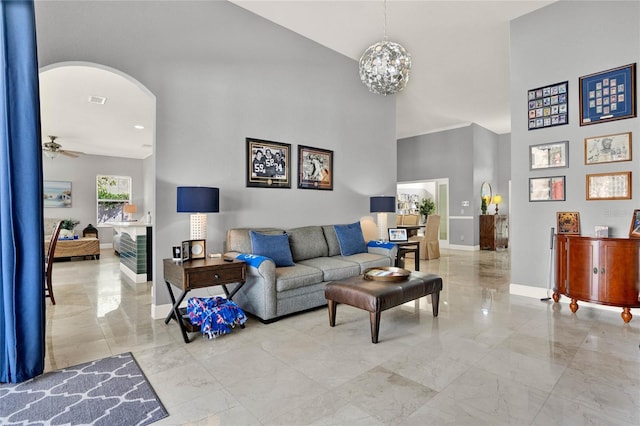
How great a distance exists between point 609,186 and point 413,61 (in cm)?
346

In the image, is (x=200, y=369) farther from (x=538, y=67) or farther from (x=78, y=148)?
(x=78, y=148)

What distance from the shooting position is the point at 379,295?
2.76 meters

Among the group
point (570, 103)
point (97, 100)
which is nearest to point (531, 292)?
point (570, 103)

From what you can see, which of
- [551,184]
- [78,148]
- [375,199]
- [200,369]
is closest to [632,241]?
[551,184]

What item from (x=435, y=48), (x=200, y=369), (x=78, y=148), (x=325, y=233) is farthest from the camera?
(x=78, y=148)

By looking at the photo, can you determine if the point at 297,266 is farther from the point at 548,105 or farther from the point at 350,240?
the point at 548,105

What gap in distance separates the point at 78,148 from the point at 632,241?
1209cm

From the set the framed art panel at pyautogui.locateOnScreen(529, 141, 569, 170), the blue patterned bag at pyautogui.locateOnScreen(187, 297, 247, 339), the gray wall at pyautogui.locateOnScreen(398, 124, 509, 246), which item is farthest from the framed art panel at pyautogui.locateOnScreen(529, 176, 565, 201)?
the gray wall at pyautogui.locateOnScreen(398, 124, 509, 246)

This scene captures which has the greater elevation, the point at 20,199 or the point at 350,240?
the point at 20,199

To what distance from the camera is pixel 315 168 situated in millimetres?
4977

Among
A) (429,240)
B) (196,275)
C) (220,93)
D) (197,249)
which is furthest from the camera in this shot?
(429,240)

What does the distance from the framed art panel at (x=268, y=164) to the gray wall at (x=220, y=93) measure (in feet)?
0.34

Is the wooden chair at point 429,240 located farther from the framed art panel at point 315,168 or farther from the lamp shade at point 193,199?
the lamp shade at point 193,199

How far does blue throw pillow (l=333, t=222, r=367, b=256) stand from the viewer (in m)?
4.61
